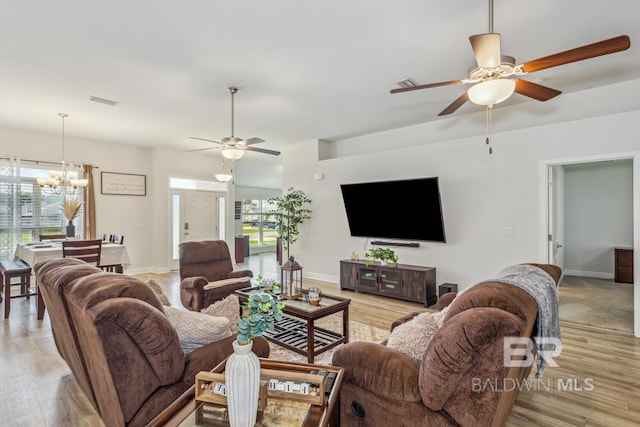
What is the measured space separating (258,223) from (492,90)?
1067 cm

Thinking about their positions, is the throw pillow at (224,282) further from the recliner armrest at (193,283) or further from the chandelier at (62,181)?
the chandelier at (62,181)

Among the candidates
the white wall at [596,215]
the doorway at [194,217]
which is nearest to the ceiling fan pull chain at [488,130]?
the white wall at [596,215]

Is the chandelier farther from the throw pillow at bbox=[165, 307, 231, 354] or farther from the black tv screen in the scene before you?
the throw pillow at bbox=[165, 307, 231, 354]

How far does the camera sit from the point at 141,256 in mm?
7445

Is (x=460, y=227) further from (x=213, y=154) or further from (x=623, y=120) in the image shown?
(x=213, y=154)

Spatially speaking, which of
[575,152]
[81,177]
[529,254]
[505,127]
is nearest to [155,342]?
[529,254]

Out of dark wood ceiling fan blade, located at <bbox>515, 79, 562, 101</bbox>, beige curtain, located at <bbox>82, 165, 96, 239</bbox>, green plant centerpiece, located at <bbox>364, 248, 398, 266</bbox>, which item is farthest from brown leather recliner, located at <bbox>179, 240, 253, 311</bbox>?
dark wood ceiling fan blade, located at <bbox>515, 79, 562, 101</bbox>

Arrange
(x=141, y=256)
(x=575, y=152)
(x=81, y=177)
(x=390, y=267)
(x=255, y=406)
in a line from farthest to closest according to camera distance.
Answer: (x=141, y=256) < (x=81, y=177) < (x=390, y=267) < (x=575, y=152) < (x=255, y=406)

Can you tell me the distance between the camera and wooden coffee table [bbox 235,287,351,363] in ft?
9.57

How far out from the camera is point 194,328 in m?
1.86

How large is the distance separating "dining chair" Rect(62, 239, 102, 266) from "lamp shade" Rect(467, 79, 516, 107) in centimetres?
506

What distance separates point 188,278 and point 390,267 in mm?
3032

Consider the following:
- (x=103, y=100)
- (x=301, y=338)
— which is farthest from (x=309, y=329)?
(x=103, y=100)

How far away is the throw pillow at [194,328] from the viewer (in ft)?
6.06
